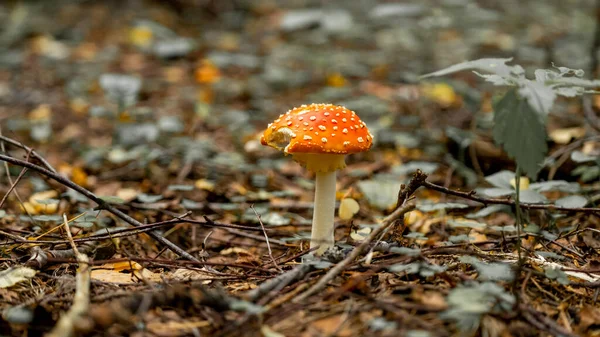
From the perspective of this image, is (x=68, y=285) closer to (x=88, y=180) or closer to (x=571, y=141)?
(x=88, y=180)

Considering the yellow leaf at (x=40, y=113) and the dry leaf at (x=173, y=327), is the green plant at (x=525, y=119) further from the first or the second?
the yellow leaf at (x=40, y=113)

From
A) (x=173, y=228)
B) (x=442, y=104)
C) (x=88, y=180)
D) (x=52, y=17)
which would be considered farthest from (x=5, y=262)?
(x=52, y=17)

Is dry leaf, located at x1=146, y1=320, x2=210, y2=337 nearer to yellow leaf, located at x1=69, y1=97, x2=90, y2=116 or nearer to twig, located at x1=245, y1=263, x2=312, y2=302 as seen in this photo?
twig, located at x1=245, y1=263, x2=312, y2=302

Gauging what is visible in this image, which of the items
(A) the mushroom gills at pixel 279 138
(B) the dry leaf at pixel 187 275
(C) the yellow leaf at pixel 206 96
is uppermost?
(A) the mushroom gills at pixel 279 138

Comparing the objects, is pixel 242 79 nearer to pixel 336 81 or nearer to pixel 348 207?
pixel 336 81

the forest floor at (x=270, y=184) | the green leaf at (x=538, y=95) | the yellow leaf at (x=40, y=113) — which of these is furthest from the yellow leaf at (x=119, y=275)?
the yellow leaf at (x=40, y=113)

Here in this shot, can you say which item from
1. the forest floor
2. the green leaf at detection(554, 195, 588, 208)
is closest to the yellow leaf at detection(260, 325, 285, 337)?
the forest floor
